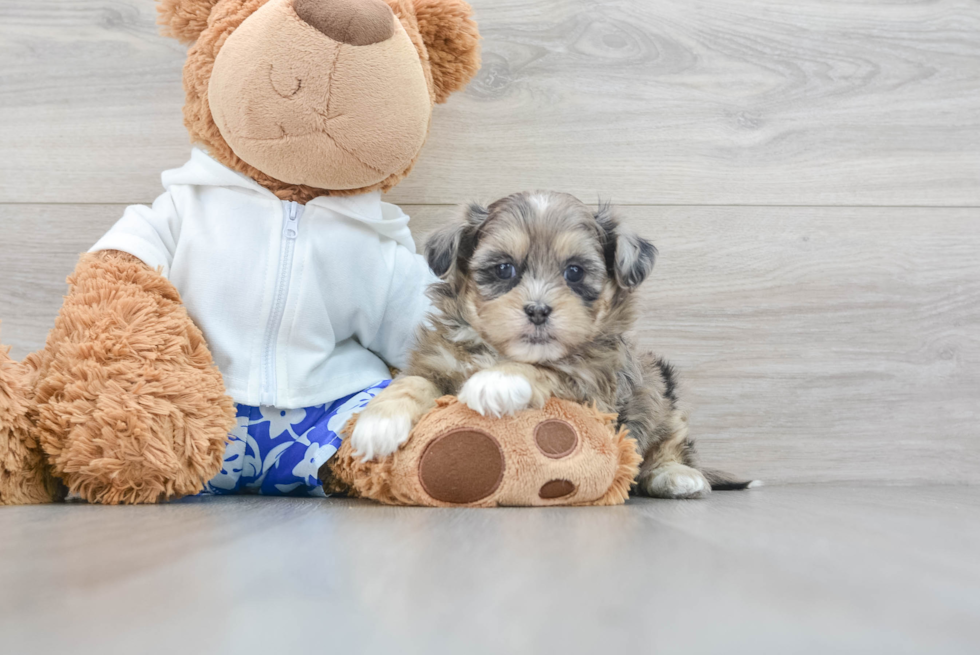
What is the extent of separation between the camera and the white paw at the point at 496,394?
46.9 inches

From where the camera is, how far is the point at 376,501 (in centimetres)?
127

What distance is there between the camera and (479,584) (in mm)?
634

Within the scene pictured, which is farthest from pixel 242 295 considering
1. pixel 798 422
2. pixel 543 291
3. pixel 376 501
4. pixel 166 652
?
pixel 798 422

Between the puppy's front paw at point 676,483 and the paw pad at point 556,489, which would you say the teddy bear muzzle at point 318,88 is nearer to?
the paw pad at point 556,489

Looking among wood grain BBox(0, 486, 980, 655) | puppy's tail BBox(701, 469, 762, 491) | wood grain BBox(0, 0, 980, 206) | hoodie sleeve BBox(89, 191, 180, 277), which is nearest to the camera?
wood grain BBox(0, 486, 980, 655)

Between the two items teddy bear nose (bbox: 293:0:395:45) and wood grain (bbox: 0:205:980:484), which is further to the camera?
wood grain (bbox: 0:205:980:484)

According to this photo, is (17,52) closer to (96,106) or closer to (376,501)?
(96,106)

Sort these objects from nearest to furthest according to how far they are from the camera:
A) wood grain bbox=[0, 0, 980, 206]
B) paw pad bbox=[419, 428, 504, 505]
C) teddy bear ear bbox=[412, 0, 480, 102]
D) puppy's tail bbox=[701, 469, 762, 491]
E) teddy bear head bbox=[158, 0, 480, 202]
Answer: paw pad bbox=[419, 428, 504, 505] → teddy bear head bbox=[158, 0, 480, 202] → teddy bear ear bbox=[412, 0, 480, 102] → puppy's tail bbox=[701, 469, 762, 491] → wood grain bbox=[0, 0, 980, 206]

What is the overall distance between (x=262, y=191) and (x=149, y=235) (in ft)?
0.76

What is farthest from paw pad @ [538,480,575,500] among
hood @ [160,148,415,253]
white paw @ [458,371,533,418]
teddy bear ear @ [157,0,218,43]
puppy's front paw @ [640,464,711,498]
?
teddy bear ear @ [157,0,218,43]

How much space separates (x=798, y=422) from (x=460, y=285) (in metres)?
1.03

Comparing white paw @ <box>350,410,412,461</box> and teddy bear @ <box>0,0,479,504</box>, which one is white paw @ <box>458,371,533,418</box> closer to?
white paw @ <box>350,410,412,461</box>

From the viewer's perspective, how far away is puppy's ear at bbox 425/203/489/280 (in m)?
1.38

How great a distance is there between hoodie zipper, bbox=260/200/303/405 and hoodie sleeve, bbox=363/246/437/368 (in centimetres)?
22
